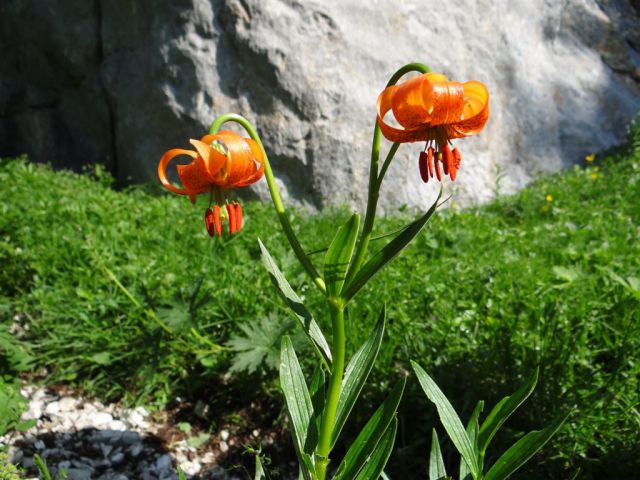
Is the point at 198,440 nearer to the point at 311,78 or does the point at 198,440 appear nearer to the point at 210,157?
the point at 210,157

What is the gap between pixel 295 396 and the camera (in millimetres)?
1507

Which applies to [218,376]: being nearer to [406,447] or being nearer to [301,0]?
[406,447]

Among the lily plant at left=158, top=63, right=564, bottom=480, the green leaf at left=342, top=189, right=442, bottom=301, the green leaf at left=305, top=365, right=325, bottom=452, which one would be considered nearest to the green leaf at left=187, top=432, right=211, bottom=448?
the lily plant at left=158, top=63, right=564, bottom=480

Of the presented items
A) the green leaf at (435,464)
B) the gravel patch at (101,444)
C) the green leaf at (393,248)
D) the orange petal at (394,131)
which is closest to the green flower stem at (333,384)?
the green leaf at (393,248)

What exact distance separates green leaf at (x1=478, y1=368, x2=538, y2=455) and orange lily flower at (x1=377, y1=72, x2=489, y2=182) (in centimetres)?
51

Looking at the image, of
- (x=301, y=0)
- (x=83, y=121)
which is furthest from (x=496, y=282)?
(x=83, y=121)

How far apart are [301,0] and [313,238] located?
1.95 meters

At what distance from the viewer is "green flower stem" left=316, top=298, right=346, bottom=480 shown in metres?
1.42

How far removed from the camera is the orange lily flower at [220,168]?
1.29 metres

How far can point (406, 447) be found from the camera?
2070 mm

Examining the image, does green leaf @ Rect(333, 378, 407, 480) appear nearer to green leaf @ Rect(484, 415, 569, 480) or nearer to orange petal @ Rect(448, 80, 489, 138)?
green leaf @ Rect(484, 415, 569, 480)

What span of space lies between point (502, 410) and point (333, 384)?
0.39m

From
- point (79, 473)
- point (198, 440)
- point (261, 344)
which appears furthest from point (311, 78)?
point (79, 473)

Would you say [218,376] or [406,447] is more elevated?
[406,447]
